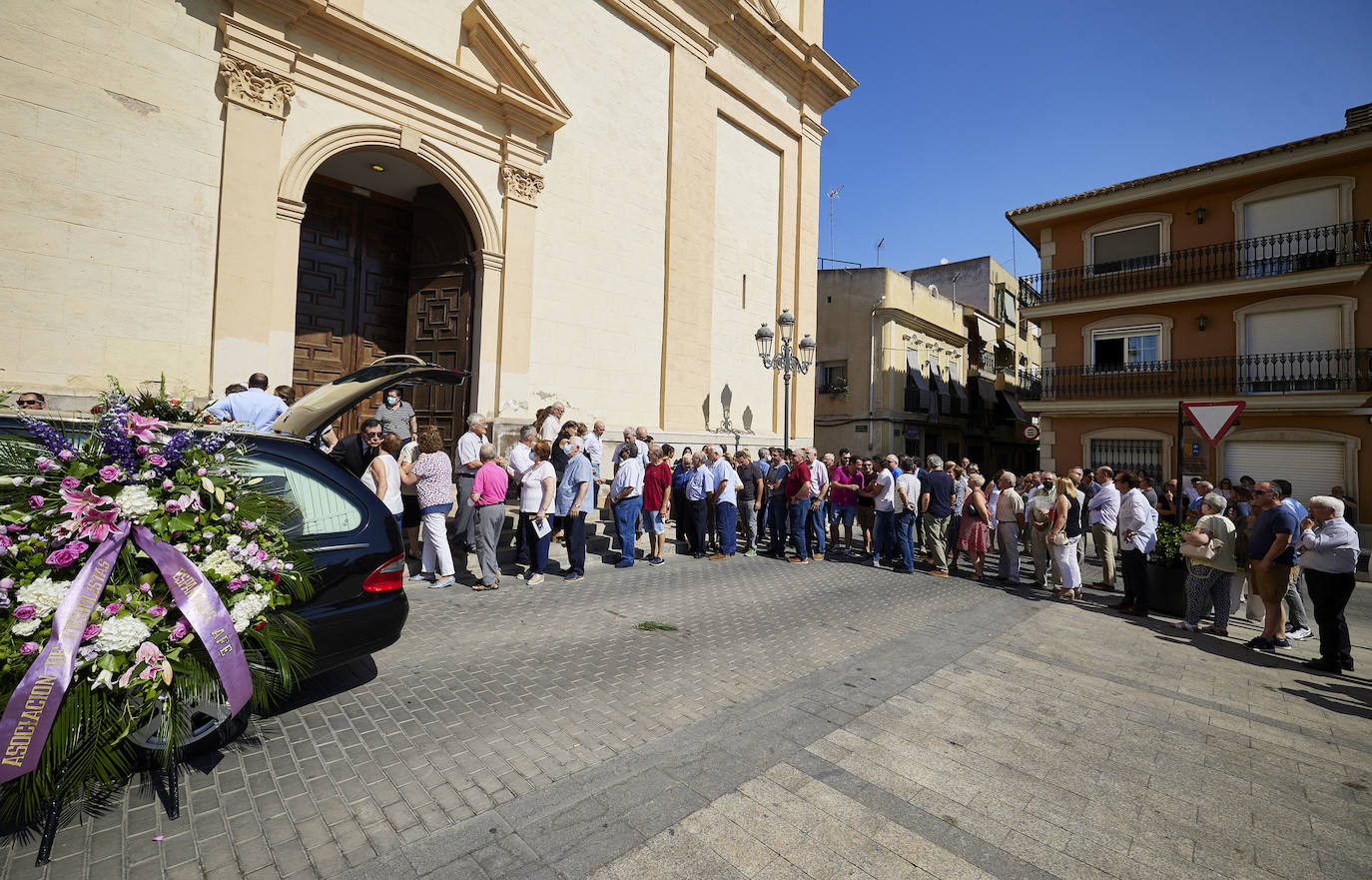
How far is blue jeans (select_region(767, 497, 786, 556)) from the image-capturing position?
10953mm

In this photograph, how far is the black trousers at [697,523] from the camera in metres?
10.2

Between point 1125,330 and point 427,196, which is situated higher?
point 427,196

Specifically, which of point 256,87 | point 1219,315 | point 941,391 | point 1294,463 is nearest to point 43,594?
point 256,87

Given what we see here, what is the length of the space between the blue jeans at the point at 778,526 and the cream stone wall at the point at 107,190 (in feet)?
29.3

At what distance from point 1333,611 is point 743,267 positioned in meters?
13.5

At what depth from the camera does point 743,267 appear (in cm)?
1667

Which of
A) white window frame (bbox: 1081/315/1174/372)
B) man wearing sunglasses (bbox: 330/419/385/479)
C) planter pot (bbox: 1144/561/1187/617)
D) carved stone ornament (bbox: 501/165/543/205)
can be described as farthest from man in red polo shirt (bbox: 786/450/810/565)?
white window frame (bbox: 1081/315/1174/372)

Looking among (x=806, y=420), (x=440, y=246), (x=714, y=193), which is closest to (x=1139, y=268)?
(x=806, y=420)

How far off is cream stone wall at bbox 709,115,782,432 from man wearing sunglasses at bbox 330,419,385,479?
29.8 ft

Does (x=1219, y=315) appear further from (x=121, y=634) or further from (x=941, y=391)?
(x=121, y=634)

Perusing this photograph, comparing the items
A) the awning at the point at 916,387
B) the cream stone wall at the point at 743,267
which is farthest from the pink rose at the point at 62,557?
the awning at the point at 916,387

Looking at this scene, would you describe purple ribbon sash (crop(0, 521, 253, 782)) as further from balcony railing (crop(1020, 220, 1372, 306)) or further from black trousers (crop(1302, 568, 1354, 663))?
balcony railing (crop(1020, 220, 1372, 306))

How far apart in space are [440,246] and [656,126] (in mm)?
5948

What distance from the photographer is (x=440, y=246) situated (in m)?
11.8
